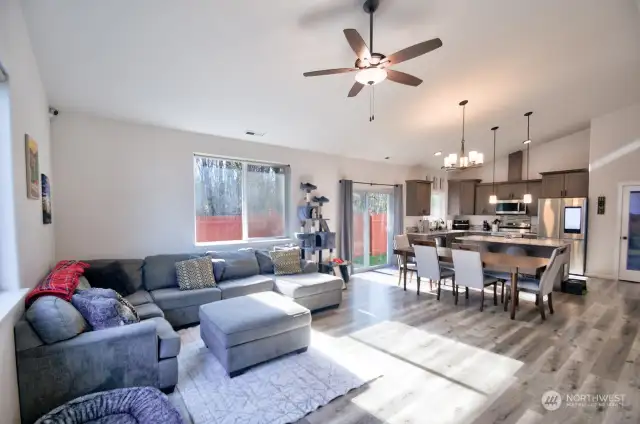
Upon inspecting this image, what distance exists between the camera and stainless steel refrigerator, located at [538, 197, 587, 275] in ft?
20.6

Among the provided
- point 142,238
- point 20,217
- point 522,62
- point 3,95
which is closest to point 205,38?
point 3,95

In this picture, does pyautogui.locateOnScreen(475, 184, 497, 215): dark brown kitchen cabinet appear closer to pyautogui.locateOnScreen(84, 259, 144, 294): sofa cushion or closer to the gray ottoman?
the gray ottoman

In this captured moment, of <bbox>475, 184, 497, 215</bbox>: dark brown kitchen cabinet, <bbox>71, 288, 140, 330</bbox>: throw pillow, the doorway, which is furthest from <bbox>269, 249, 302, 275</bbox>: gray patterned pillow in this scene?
the doorway

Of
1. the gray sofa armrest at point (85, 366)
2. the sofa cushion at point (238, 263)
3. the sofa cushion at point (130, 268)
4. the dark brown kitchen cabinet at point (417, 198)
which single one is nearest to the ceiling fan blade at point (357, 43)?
the gray sofa armrest at point (85, 366)

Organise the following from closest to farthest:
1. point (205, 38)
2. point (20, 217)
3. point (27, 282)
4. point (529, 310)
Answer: point (20, 217), point (27, 282), point (205, 38), point (529, 310)

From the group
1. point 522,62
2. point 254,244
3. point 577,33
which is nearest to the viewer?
point 577,33

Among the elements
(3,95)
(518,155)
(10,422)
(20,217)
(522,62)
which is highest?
(522,62)

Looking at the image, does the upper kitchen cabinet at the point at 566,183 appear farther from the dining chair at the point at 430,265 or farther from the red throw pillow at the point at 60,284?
the red throw pillow at the point at 60,284

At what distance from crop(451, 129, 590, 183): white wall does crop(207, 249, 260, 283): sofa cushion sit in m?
6.80

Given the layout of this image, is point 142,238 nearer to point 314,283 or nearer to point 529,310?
point 314,283

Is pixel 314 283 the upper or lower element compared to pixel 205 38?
lower

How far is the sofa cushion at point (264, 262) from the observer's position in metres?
4.68

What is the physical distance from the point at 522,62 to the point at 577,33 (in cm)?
59

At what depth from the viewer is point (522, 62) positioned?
395 centimetres
